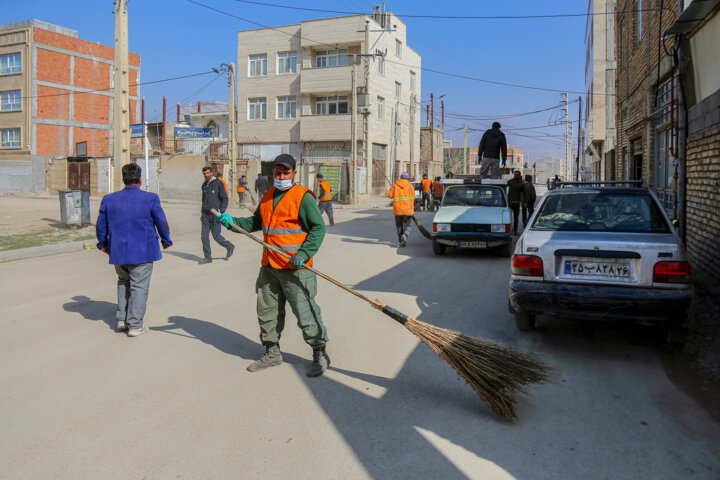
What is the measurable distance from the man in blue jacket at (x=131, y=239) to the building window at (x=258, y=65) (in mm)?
37315

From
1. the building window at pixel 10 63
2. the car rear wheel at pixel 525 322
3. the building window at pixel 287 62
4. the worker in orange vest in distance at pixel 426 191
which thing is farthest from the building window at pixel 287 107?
the car rear wheel at pixel 525 322

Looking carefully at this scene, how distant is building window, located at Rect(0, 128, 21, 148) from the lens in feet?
146

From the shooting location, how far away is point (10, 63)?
44.5m

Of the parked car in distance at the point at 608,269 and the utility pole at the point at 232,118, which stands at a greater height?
the utility pole at the point at 232,118

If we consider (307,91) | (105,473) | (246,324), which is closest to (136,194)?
(246,324)

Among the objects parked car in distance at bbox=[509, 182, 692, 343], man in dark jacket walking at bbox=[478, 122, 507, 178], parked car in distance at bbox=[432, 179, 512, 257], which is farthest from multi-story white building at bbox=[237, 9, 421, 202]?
parked car in distance at bbox=[509, 182, 692, 343]

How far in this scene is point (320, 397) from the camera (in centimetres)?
414

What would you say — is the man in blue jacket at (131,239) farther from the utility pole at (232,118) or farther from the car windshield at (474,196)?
the utility pole at (232,118)

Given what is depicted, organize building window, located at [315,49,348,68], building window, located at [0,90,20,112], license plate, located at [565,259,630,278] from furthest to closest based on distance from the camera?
building window, located at [0,90,20,112] < building window, located at [315,49,348,68] < license plate, located at [565,259,630,278]

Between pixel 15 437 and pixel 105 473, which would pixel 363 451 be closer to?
pixel 105 473

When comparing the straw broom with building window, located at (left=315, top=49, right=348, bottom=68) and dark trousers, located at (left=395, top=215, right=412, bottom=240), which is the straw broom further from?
building window, located at (left=315, top=49, right=348, bottom=68)

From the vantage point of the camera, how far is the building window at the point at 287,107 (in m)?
39.8

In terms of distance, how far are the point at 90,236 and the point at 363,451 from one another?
42.8 feet

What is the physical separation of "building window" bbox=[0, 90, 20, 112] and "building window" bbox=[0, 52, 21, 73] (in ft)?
5.57
